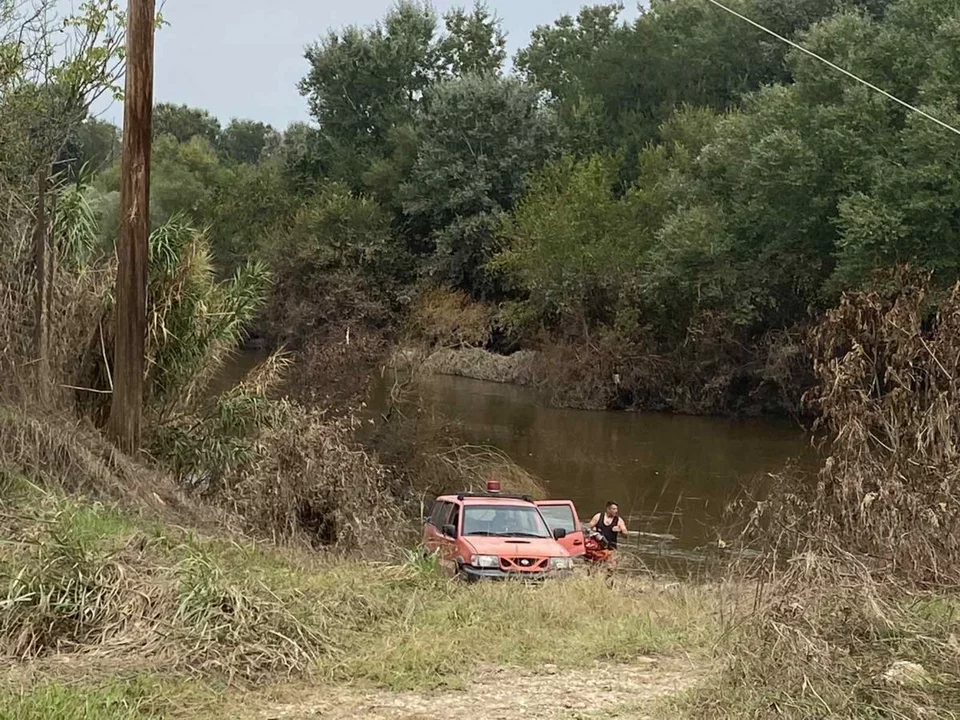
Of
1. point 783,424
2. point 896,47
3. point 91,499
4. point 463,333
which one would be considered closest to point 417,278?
point 463,333

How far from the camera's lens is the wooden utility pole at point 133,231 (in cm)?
1390

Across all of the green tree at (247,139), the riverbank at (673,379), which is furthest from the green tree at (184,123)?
the riverbank at (673,379)

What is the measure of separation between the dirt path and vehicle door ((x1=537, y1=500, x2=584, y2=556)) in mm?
8396

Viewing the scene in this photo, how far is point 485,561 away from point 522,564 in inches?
18.3

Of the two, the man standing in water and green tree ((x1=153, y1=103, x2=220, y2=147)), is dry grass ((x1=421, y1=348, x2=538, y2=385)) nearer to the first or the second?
the man standing in water

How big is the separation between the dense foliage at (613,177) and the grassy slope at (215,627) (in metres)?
21.7

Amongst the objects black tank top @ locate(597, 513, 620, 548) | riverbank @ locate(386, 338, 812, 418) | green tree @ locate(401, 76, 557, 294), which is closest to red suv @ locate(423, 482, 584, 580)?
black tank top @ locate(597, 513, 620, 548)

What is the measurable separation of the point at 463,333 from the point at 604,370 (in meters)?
11.1

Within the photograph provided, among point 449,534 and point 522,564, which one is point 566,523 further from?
point 522,564

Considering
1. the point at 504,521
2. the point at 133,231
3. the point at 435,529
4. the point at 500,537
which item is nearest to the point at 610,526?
the point at 504,521

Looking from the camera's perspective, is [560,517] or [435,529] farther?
[560,517]

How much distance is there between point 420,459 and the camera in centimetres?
2370

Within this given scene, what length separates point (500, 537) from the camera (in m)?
14.7

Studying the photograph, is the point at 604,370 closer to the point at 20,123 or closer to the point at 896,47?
the point at 896,47
